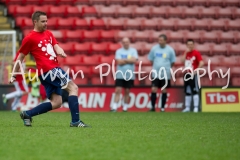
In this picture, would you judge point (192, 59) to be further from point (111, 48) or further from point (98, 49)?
point (98, 49)

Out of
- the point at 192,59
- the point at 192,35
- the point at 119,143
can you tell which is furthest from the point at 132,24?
the point at 119,143

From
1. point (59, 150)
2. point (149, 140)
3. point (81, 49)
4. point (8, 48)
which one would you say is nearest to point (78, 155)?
point (59, 150)

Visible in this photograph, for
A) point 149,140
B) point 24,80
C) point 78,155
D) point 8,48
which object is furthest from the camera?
point 8,48

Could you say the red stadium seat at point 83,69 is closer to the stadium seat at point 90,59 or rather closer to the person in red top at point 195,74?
the stadium seat at point 90,59

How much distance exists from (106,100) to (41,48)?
25.8ft

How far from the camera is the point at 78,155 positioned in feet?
21.1

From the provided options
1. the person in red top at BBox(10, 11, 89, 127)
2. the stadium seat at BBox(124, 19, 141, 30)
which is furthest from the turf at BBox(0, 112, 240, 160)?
the stadium seat at BBox(124, 19, 141, 30)

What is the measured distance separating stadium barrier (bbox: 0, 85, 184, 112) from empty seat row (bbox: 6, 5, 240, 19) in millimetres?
4126

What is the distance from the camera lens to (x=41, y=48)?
9898mm

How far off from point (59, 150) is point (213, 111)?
Result: 1115 centimetres

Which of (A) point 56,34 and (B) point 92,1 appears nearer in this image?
(A) point 56,34

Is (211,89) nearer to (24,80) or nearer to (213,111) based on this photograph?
(213,111)

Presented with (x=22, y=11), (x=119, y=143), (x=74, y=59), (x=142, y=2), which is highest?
(x=142, y=2)

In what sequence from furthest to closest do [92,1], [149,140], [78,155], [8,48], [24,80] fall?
[92,1], [8,48], [24,80], [149,140], [78,155]
